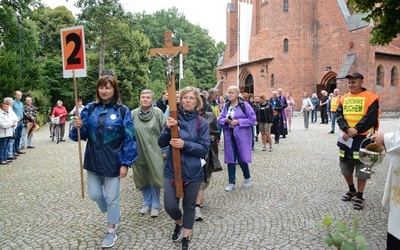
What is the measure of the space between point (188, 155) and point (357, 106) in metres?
2.76

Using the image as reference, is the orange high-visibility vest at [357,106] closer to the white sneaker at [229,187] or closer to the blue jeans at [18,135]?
the white sneaker at [229,187]

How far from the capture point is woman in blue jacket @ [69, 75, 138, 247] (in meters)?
3.65

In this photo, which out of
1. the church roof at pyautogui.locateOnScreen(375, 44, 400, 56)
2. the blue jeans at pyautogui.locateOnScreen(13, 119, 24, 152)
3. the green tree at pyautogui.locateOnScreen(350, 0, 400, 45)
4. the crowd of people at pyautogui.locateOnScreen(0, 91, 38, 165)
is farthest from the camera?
the church roof at pyautogui.locateOnScreen(375, 44, 400, 56)

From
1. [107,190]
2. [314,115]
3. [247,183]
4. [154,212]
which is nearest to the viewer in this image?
[107,190]

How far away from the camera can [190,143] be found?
346 cm

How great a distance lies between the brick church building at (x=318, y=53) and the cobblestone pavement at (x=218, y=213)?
20.4m

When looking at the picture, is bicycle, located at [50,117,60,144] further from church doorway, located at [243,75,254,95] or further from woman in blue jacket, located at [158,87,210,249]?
church doorway, located at [243,75,254,95]

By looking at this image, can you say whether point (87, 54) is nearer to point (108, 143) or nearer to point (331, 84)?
point (331, 84)

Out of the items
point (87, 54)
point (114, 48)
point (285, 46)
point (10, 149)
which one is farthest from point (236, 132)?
point (87, 54)

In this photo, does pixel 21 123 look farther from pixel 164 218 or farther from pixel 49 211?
pixel 164 218

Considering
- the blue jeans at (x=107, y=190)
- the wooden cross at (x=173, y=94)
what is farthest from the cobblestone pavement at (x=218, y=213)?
the wooden cross at (x=173, y=94)

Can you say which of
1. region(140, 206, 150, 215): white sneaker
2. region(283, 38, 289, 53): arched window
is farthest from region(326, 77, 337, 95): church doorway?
region(140, 206, 150, 215): white sneaker

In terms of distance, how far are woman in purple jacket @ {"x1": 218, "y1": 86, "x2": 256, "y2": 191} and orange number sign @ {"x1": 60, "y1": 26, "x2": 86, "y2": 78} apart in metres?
2.45

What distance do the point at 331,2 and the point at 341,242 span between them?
29957 millimetres
